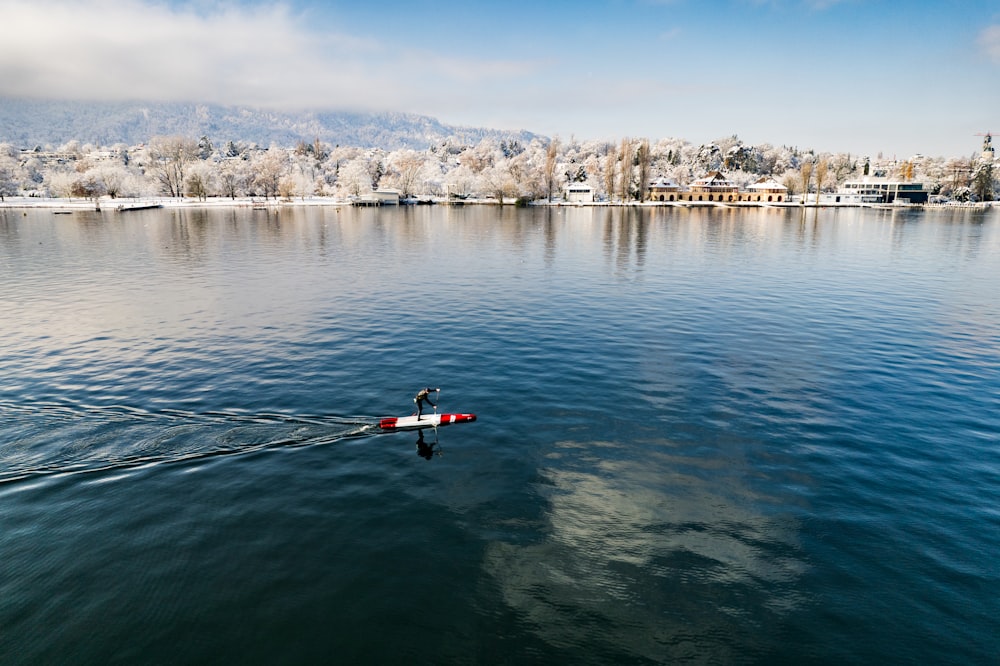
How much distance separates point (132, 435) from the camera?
25.7 meters

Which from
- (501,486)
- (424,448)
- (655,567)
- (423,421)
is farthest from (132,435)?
(655,567)

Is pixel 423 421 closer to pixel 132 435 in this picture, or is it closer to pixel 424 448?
pixel 424 448

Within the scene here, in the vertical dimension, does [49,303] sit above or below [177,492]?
above

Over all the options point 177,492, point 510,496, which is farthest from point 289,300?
point 510,496

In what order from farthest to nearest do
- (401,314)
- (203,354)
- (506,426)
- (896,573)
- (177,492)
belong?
(401,314) → (203,354) → (506,426) → (177,492) → (896,573)

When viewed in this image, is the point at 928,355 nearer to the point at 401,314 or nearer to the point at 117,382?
the point at 401,314

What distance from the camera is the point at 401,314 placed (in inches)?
1999

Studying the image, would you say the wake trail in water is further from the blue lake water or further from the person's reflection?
the person's reflection

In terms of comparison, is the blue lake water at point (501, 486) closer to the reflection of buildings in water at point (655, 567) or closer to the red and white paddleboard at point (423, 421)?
the reflection of buildings in water at point (655, 567)

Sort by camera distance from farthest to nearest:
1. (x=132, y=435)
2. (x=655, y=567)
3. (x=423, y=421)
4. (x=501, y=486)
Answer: (x=423, y=421), (x=132, y=435), (x=501, y=486), (x=655, y=567)

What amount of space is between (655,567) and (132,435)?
24.9 metres

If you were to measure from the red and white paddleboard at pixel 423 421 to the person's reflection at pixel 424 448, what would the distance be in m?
0.56

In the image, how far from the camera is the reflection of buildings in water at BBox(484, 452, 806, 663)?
49.4 ft

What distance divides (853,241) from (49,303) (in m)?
143
